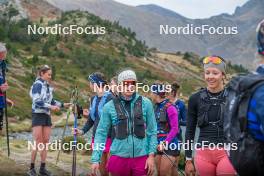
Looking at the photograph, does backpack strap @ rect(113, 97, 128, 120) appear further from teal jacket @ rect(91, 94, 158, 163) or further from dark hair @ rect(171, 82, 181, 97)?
dark hair @ rect(171, 82, 181, 97)

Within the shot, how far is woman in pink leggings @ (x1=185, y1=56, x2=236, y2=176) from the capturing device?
6629mm

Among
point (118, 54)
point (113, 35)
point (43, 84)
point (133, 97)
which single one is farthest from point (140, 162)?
point (113, 35)

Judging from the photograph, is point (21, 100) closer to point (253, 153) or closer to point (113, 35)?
point (253, 153)

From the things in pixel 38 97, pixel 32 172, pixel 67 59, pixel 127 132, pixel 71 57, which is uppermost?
pixel 71 57

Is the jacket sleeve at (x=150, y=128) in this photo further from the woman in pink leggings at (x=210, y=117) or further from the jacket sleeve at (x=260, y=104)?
the jacket sleeve at (x=260, y=104)

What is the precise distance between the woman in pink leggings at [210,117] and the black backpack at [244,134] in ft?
9.20

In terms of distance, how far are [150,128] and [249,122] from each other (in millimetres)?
3620

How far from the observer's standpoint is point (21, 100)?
48.6 meters

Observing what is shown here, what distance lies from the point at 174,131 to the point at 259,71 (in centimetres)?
526

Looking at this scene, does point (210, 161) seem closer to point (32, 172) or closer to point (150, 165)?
point (150, 165)

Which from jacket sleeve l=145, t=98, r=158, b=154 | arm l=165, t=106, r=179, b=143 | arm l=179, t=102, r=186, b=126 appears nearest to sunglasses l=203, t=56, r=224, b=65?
jacket sleeve l=145, t=98, r=158, b=154

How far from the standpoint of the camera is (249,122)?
366cm

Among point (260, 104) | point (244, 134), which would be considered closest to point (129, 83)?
point (244, 134)

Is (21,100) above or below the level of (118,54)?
below
